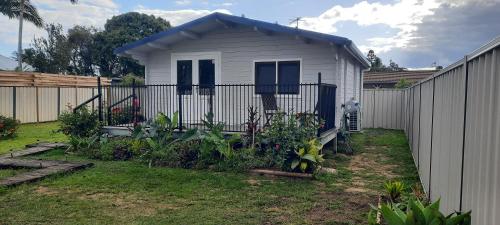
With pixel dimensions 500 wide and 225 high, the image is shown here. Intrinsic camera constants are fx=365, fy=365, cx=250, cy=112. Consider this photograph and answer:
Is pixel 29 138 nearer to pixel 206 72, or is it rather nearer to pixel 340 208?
pixel 206 72

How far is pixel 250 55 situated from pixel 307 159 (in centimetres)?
454

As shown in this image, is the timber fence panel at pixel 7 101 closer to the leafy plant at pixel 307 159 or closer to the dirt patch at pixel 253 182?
the dirt patch at pixel 253 182

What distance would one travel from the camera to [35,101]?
15.7 m

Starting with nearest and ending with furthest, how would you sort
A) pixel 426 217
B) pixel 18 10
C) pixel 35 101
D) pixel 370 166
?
1. pixel 426 217
2. pixel 370 166
3. pixel 35 101
4. pixel 18 10

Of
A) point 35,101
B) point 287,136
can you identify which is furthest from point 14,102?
point 287,136

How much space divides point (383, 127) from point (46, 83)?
14.9 m

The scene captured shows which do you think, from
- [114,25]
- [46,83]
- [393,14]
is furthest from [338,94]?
[114,25]

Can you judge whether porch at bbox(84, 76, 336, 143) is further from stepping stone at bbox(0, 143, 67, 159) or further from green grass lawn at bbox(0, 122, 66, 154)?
green grass lawn at bbox(0, 122, 66, 154)

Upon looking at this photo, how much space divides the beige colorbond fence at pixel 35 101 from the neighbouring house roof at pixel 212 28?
565 cm

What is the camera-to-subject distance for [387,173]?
674 centimetres

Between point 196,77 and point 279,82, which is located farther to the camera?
point 196,77

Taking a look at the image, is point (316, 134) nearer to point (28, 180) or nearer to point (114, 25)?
point (28, 180)

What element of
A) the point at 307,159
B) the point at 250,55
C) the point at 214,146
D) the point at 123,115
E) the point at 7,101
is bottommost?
the point at 307,159

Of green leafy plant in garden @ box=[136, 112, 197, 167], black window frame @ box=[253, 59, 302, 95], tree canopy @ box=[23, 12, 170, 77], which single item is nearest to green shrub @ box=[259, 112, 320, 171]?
green leafy plant in garden @ box=[136, 112, 197, 167]
